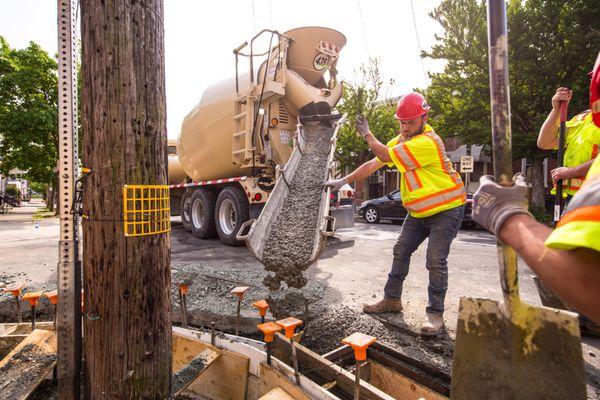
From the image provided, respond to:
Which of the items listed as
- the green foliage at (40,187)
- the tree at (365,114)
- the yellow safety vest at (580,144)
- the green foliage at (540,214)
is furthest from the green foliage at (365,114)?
the green foliage at (40,187)

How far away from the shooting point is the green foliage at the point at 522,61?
12.0m

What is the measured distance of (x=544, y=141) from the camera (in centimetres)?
344

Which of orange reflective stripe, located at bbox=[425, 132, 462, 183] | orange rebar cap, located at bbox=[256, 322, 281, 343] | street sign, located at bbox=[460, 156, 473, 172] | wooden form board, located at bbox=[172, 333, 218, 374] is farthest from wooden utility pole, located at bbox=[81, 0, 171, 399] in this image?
street sign, located at bbox=[460, 156, 473, 172]

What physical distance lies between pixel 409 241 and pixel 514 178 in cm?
187

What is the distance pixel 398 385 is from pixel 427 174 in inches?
65.6

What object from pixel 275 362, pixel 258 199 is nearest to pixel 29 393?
pixel 275 362

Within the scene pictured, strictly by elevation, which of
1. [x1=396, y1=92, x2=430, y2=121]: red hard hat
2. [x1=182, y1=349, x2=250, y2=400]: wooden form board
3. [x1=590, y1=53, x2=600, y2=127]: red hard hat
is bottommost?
[x1=182, y1=349, x2=250, y2=400]: wooden form board

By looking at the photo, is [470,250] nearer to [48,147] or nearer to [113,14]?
[113,14]

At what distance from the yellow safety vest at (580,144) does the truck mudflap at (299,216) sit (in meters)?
2.56

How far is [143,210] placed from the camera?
6.35 ft

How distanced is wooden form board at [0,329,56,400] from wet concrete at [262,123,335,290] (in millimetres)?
2111

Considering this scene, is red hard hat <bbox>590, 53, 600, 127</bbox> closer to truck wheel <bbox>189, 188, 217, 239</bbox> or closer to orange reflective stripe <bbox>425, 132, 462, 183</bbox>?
orange reflective stripe <bbox>425, 132, 462, 183</bbox>

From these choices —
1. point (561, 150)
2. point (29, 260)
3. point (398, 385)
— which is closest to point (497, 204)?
point (398, 385)

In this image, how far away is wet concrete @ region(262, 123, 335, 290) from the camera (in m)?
4.26
